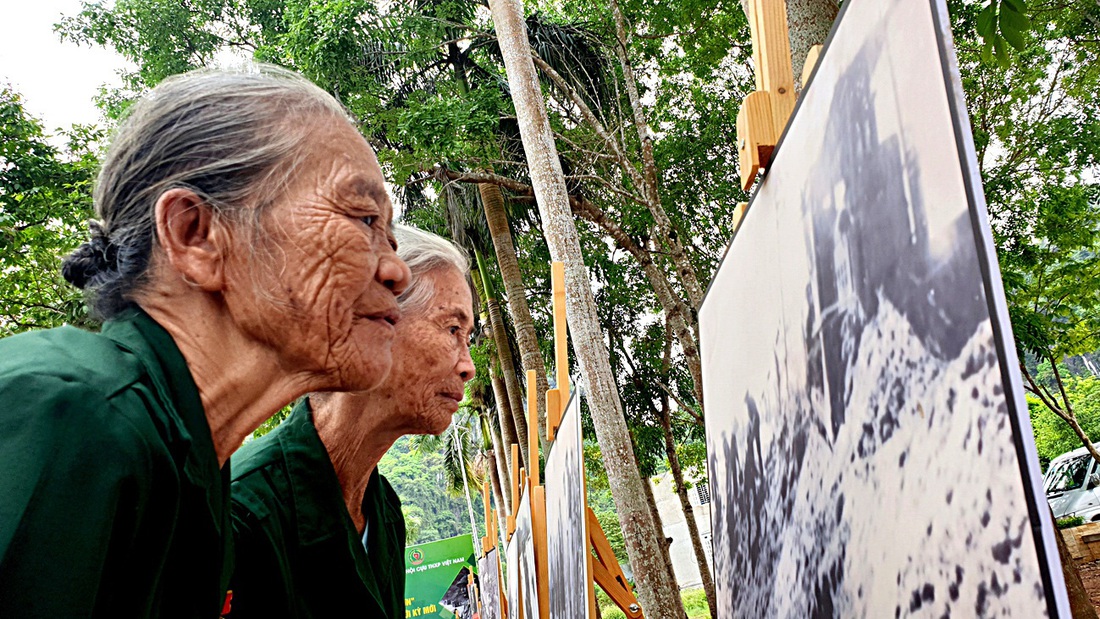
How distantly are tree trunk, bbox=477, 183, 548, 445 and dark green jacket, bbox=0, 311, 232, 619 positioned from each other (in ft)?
29.1

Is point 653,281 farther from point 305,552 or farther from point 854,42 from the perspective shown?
point 854,42

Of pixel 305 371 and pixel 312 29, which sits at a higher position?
pixel 312 29

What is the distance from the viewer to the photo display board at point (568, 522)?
2818 mm

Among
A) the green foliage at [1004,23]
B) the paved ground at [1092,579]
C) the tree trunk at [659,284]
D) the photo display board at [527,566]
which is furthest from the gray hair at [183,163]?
the paved ground at [1092,579]

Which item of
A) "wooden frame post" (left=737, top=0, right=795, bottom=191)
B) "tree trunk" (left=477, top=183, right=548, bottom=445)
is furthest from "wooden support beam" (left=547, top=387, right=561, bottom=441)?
"tree trunk" (left=477, top=183, right=548, bottom=445)

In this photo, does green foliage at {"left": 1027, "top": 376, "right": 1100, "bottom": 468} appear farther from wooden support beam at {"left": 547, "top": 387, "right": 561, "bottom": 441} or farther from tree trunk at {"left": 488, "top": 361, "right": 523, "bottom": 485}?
wooden support beam at {"left": 547, "top": 387, "right": 561, "bottom": 441}

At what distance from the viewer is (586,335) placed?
21.9 feet

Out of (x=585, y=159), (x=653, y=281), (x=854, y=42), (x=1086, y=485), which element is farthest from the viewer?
(x=1086, y=485)

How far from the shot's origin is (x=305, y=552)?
192 centimetres

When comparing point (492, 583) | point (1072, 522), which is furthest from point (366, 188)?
point (1072, 522)

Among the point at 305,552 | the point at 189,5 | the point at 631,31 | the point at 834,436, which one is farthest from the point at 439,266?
the point at 189,5

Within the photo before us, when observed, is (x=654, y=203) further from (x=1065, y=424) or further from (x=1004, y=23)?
(x=1065, y=424)

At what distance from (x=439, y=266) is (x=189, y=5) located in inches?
448

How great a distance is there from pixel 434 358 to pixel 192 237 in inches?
61.1
